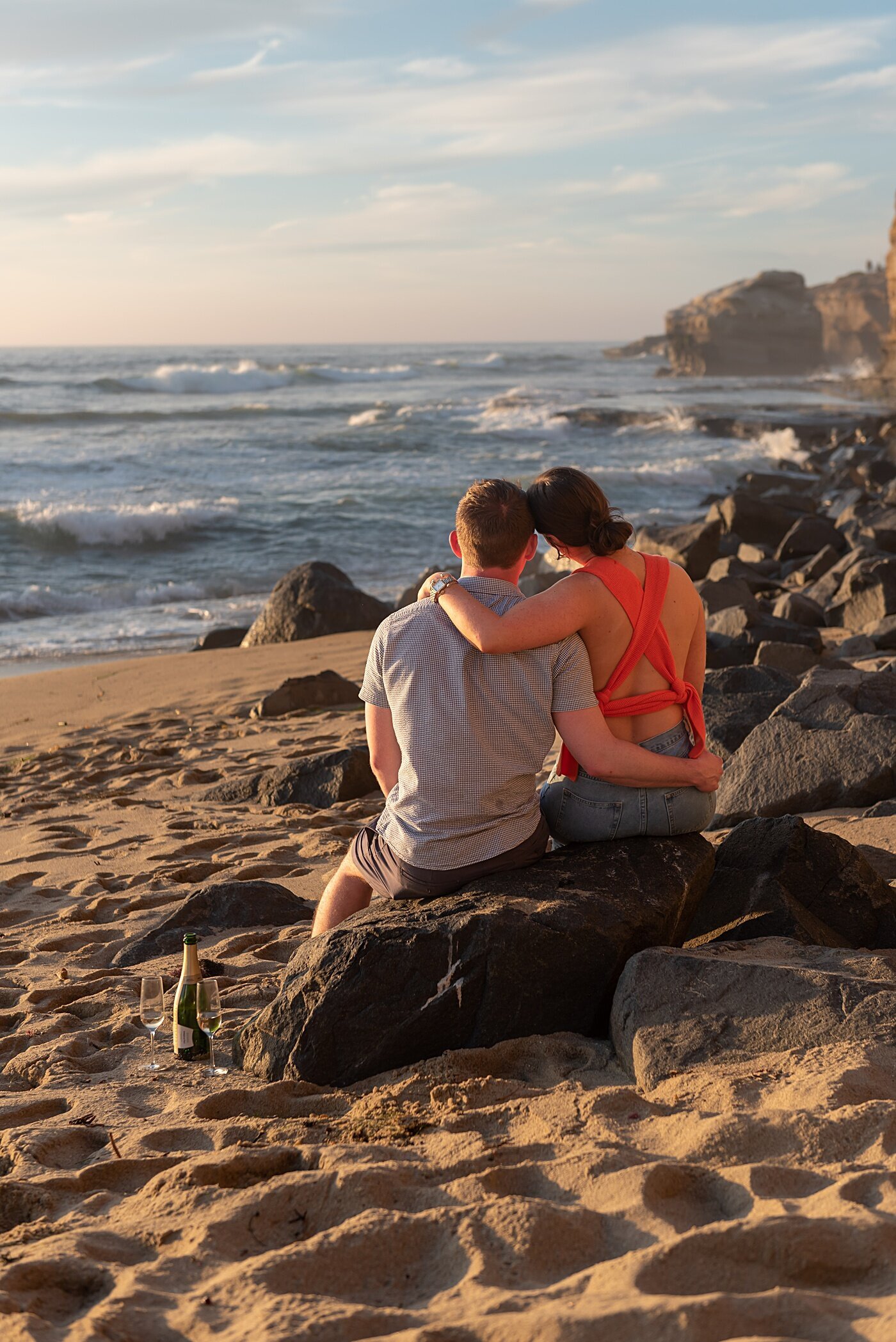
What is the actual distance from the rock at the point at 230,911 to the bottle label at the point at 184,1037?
3.18 feet

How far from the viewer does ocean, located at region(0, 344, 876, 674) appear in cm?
1444

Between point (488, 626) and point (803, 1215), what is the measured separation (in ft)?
5.16

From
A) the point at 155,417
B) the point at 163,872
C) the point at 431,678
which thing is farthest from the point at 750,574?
the point at 155,417

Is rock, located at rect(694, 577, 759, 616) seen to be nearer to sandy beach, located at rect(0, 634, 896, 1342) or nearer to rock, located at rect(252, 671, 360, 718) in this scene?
rock, located at rect(252, 671, 360, 718)

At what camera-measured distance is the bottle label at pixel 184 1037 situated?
11.1 ft

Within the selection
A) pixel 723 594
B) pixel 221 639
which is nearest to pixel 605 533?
pixel 723 594

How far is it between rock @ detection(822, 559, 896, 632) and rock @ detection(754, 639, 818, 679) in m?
1.82

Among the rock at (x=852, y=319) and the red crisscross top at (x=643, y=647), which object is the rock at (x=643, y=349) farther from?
the red crisscross top at (x=643, y=647)

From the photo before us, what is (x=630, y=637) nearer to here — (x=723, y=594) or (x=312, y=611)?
(x=723, y=594)

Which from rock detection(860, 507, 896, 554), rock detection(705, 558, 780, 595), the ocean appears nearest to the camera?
rock detection(705, 558, 780, 595)

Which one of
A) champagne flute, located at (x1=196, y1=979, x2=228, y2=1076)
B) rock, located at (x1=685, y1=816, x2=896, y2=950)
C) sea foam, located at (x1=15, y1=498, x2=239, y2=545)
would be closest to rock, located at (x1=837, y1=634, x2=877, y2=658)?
rock, located at (x1=685, y1=816, x2=896, y2=950)

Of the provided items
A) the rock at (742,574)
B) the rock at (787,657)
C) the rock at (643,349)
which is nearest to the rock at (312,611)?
the rock at (742,574)

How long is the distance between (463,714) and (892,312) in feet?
155

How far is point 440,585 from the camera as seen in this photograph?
128 inches
